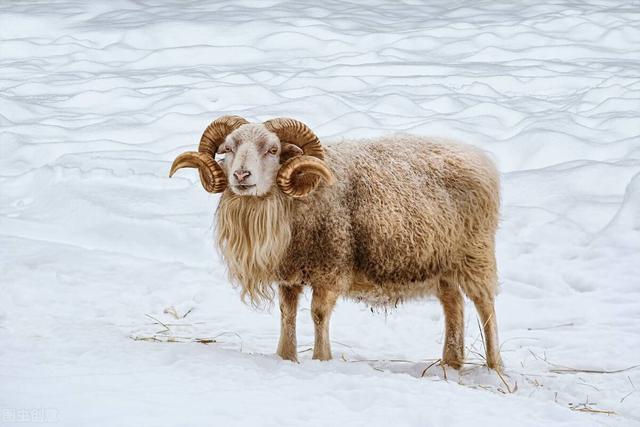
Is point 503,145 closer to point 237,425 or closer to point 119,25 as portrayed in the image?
point 237,425

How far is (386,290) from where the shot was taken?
6.36 metres

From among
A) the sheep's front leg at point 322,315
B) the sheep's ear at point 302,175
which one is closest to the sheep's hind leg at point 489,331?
the sheep's front leg at point 322,315

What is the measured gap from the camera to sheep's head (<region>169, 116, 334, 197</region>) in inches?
231

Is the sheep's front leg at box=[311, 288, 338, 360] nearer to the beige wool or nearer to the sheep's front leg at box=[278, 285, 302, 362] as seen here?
the beige wool

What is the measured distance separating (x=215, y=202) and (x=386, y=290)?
14.0 feet

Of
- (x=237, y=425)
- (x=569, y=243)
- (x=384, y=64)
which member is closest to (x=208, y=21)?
(x=384, y=64)

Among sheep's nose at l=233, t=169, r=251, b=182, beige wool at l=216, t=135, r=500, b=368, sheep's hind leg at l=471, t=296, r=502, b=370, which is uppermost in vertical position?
sheep's nose at l=233, t=169, r=251, b=182

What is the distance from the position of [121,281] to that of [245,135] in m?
2.88

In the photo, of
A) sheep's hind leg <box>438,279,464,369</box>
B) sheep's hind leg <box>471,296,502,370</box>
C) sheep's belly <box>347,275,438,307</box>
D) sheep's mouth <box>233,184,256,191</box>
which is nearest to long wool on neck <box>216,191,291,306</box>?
sheep's mouth <box>233,184,256,191</box>

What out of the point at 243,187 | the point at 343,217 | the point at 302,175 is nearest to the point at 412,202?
the point at 343,217

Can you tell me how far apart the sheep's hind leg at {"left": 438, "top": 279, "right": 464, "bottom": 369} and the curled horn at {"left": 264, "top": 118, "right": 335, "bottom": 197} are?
138 centimetres

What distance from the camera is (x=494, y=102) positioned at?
1426 centimetres

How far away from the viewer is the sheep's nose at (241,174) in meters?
5.74

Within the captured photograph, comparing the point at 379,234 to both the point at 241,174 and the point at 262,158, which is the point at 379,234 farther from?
the point at 241,174
